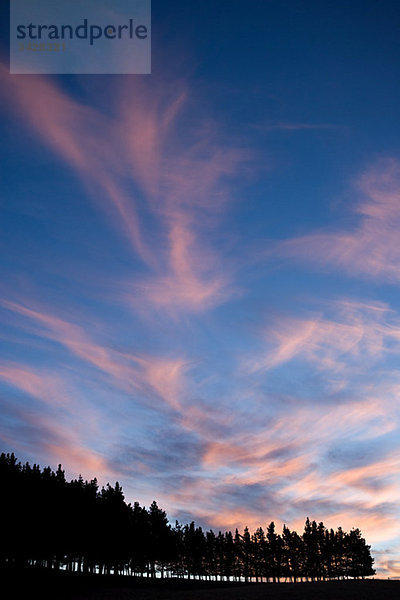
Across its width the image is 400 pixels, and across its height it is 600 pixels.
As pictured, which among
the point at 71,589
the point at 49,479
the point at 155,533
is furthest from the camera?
the point at 155,533

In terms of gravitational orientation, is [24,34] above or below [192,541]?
above

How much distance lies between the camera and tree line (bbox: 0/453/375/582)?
70.8 m

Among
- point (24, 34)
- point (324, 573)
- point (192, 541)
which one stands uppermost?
point (24, 34)

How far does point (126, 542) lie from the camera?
297 feet

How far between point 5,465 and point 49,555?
19.0 meters

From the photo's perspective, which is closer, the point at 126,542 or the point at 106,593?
the point at 106,593

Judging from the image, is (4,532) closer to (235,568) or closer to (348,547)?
(235,568)

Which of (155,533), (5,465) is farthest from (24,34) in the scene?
(155,533)

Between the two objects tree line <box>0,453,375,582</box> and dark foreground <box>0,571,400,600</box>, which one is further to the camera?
tree line <box>0,453,375,582</box>

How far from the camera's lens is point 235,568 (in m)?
162

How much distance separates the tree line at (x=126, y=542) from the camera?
70812mm

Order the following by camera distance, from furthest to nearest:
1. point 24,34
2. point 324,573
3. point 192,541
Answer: point 324,573 → point 192,541 → point 24,34

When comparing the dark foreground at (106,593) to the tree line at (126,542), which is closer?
the dark foreground at (106,593)

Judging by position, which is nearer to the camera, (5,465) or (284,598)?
(284,598)
